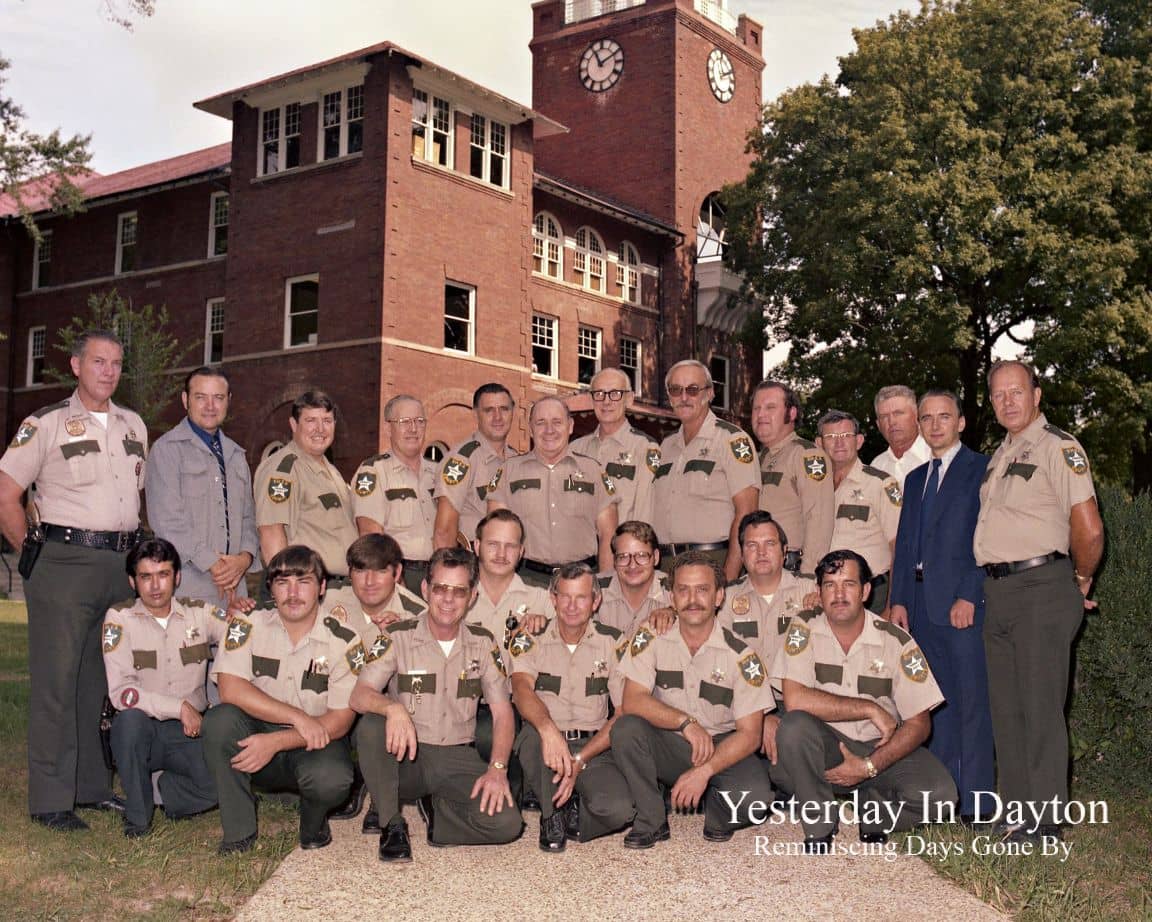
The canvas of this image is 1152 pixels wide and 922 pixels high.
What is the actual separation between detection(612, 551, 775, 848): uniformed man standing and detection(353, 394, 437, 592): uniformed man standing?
182cm

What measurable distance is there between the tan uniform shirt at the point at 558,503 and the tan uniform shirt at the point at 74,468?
2.17 meters

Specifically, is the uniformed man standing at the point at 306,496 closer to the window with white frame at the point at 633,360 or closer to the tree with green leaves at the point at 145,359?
the tree with green leaves at the point at 145,359

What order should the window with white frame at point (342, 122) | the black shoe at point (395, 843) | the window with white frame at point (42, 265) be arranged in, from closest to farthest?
the black shoe at point (395, 843) → the window with white frame at point (342, 122) → the window with white frame at point (42, 265)

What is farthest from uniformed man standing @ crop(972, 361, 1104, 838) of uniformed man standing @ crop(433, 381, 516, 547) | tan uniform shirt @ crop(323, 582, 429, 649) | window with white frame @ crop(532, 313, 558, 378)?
window with white frame @ crop(532, 313, 558, 378)

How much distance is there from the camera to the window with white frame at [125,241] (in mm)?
29219

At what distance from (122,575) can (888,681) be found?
3975 mm

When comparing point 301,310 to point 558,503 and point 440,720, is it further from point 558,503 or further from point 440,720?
point 440,720

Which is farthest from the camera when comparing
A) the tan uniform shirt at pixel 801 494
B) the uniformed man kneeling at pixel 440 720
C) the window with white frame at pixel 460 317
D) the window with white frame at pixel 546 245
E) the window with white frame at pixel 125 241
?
the window with white frame at pixel 125 241

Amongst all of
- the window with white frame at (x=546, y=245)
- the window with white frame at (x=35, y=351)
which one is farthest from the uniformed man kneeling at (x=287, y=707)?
the window with white frame at (x=35, y=351)

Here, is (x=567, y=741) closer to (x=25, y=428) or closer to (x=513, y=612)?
(x=513, y=612)

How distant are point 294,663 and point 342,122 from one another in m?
19.6

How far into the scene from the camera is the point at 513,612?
6.04 meters

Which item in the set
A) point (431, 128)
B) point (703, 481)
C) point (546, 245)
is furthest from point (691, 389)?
point (546, 245)

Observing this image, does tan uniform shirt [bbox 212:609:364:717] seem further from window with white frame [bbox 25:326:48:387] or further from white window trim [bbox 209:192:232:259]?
window with white frame [bbox 25:326:48:387]
